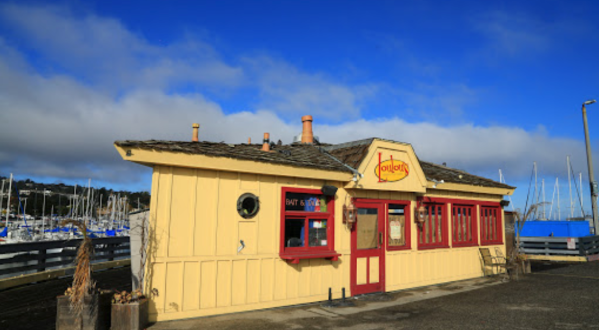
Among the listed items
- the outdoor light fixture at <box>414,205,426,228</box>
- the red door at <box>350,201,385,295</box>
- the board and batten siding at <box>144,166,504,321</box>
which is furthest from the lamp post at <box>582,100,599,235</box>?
the board and batten siding at <box>144,166,504,321</box>

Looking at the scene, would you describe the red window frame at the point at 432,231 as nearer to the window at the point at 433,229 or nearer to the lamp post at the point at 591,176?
the window at the point at 433,229

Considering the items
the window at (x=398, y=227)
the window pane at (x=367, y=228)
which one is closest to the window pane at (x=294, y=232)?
the window pane at (x=367, y=228)

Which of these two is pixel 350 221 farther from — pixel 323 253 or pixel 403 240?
pixel 403 240

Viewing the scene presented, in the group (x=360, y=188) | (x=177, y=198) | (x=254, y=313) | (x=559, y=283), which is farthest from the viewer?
(x=559, y=283)

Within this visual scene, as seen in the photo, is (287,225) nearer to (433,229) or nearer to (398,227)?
(398,227)

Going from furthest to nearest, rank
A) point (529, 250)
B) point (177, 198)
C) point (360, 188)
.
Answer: point (529, 250) → point (360, 188) → point (177, 198)

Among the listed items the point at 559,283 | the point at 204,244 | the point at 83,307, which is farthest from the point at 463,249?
the point at 83,307

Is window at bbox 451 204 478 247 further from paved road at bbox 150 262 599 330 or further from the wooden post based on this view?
the wooden post

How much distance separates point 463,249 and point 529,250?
9561 millimetres

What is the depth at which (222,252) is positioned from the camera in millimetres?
7371

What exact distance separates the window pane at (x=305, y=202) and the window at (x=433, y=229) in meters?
3.61

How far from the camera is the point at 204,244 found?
7.18 metres

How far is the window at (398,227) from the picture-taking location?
401 inches

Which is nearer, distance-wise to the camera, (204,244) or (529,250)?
(204,244)
